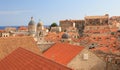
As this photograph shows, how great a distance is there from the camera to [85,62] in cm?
2192

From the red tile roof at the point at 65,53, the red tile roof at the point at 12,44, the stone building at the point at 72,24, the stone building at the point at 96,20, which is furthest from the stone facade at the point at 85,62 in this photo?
the stone building at the point at 72,24

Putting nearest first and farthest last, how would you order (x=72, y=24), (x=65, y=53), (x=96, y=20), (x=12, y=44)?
1. (x=65, y=53)
2. (x=12, y=44)
3. (x=96, y=20)
4. (x=72, y=24)

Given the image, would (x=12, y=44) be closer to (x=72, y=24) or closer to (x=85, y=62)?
(x=85, y=62)

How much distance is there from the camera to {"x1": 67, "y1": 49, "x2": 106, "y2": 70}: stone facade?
21.8m

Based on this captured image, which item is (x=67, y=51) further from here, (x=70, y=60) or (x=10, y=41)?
(x=10, y=41)

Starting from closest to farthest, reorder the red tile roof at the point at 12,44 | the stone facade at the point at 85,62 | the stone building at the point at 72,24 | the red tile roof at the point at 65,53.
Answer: the stone facade at the point at 85,62 → the red tile roof at the point at 65,53 → the red tile roof at the point at 12,44 → the stone building at the point at 72,24

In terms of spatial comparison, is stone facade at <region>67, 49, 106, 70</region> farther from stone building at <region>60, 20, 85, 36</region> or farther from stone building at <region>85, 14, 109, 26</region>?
stone building at <region>60, 20, 85, 36</region>

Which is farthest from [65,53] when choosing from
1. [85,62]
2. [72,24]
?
[72,24]

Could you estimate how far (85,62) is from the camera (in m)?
21.9

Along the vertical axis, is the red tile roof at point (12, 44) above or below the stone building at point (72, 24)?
above

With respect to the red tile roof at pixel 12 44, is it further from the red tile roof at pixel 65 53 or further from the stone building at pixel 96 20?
the stone building at pixel 96 20

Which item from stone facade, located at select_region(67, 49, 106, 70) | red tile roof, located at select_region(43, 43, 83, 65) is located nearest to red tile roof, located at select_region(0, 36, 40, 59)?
red tile roof, located at select_region(43, 43, 83, 65)

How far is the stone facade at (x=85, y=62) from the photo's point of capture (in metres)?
21.8

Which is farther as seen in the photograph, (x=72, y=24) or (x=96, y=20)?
(x=72, y=24)
